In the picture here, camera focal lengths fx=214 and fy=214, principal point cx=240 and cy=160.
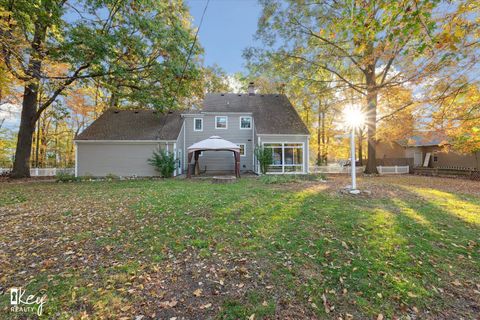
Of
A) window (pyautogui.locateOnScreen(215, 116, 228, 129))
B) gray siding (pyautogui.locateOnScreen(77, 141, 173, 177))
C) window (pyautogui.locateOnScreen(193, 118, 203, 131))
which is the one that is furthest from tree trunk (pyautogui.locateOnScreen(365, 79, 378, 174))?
gray siding (pyautogui.locateOnScreen(77, 141, 173, 177))

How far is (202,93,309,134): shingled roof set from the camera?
1665 centimetres

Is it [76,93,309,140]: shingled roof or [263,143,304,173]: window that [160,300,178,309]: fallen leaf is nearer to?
[76,93,309,140]: shingled roof

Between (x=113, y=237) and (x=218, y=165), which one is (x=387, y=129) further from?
(x=113, y=237)

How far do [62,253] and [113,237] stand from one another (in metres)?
0.76

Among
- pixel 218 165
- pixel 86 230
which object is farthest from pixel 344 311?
pixel 218 165

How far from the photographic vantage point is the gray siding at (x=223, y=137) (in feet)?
58.7

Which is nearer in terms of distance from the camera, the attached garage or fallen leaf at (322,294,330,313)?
fallen leaf at (322,294,330,313)

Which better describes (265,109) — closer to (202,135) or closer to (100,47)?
(202,135)

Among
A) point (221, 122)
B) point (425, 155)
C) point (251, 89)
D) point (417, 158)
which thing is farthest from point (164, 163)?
point (417, 158)

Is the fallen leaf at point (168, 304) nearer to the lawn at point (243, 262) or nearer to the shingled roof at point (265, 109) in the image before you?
the lawn at point (243, 262)

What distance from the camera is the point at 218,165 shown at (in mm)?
18344

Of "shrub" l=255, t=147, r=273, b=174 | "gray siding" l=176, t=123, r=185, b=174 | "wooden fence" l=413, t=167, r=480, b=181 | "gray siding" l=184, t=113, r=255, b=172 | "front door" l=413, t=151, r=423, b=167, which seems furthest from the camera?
"front door" l=413, t=151, r=423, b=167

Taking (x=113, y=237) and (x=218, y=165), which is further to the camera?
(x=218, y=165)

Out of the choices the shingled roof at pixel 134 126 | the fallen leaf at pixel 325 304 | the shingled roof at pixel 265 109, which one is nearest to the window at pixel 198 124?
the shingled roof at pixel 265 109
